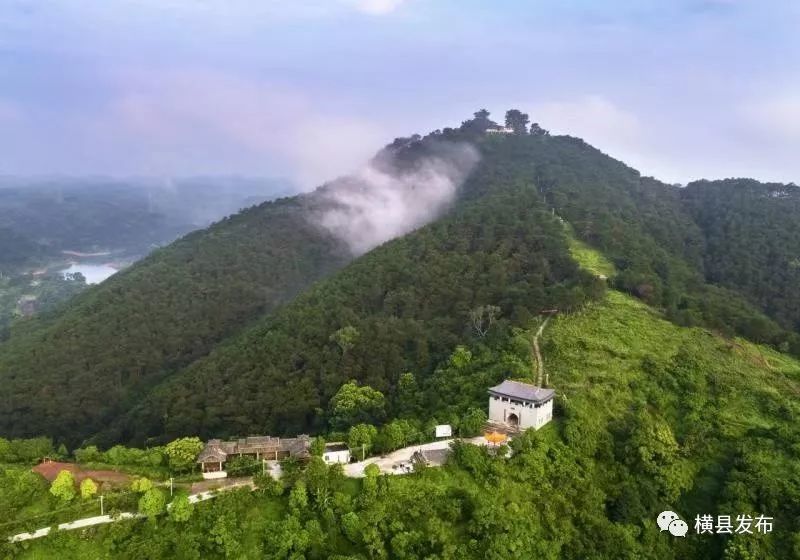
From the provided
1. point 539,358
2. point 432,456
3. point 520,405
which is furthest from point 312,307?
point 432,456

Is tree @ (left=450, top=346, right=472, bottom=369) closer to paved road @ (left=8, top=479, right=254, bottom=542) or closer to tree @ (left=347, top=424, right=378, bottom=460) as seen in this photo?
tree @ (left=347, top=424, right=378, bottom=460)

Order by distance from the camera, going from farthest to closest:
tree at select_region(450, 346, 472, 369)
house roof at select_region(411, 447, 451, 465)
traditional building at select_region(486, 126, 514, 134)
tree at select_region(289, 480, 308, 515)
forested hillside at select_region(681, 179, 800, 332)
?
traditional building at select_region(486, 126, 514, 134) → forested hillside at select_region(681, 179, 800, 332) → tree at select_region(450, 346, 472, 369) → house roof at select_region(411, 447, 451, 465) → tree at select_region(289, 480, 308, 515)

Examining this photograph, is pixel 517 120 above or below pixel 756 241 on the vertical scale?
above

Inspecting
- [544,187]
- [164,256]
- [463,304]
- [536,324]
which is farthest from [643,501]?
[164,256]

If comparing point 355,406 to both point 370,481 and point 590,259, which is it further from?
point 590,259

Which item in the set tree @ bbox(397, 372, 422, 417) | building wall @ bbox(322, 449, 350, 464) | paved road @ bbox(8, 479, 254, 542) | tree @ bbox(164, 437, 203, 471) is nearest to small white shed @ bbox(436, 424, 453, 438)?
tree @ bbox(397, 372, 422, 417)

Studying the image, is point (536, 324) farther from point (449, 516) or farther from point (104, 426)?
point (104, 426)
